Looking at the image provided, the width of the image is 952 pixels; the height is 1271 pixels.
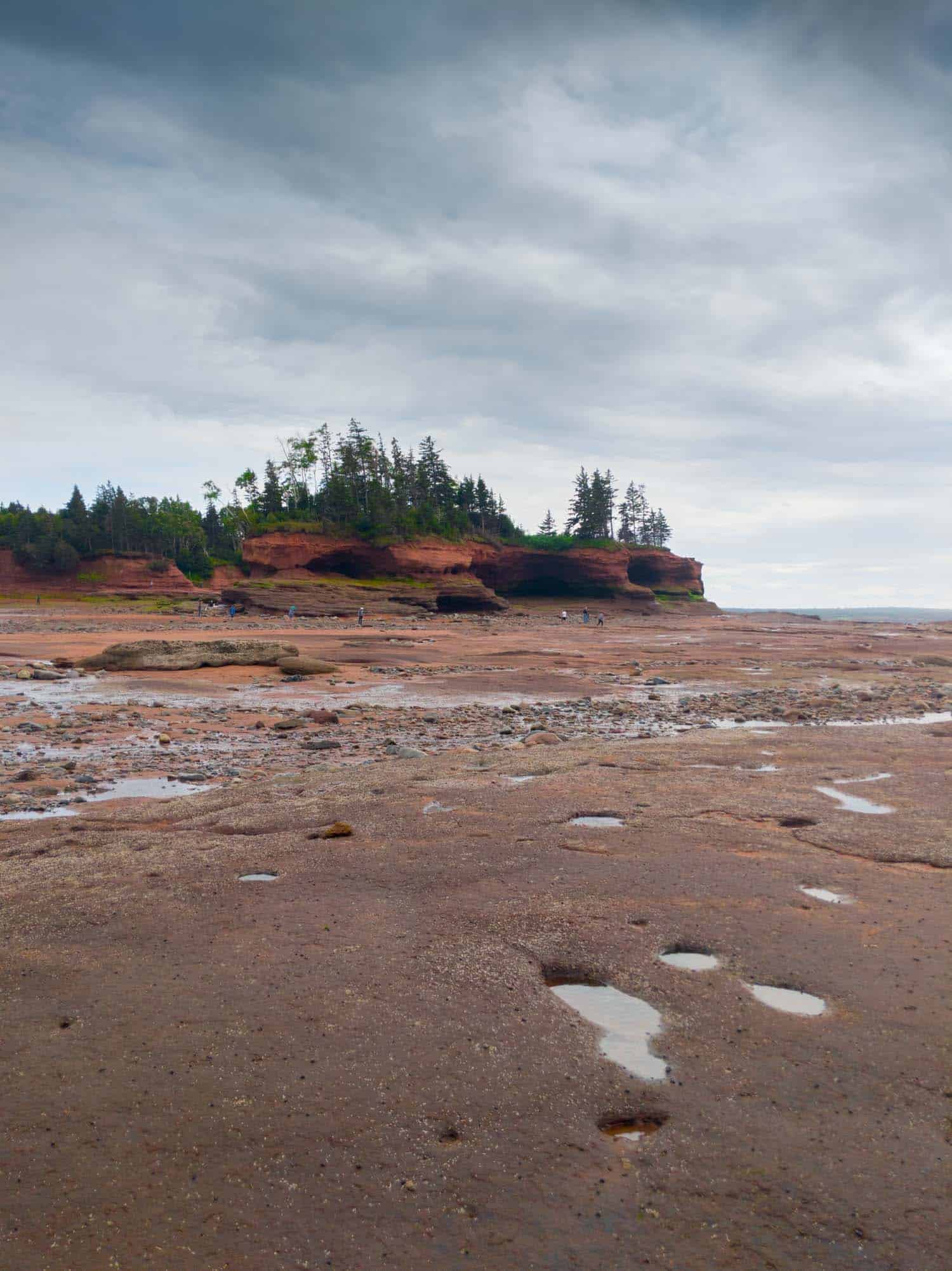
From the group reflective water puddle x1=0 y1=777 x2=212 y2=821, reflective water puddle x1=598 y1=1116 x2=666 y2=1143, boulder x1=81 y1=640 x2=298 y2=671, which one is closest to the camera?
reflective water puddle x1=598 y1=1116 x2=666 y2=1143

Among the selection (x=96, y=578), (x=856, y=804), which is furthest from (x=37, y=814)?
(x=96, y=578)

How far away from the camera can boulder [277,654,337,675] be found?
2242cm

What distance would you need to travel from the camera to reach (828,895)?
5766 millimetres

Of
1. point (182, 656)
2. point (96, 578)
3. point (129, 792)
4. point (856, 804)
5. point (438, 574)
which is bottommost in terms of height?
point (129, 792)

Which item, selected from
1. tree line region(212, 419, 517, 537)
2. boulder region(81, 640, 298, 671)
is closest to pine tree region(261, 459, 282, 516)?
tree line region(212, 419, 517, 537)

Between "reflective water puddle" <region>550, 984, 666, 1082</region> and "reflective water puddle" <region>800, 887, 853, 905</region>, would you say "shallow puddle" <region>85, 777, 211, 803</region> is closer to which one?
"reflective water puddle" <region>550, 984, 666, 1082</region>

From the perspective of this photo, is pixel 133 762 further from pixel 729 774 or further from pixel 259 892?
pixel 729 774

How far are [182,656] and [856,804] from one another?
1884cm

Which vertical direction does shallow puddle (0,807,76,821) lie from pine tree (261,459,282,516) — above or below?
below

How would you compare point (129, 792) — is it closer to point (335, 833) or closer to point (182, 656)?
point (335, 833)

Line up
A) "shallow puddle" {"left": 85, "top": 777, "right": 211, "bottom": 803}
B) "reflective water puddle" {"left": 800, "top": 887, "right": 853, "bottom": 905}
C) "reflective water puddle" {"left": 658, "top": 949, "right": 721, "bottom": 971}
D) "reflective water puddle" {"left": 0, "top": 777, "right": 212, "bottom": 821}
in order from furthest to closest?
1. "shallow puddle" {"left": 85, "top": 777, "right": 211, "bottom": 803}
2. "reflective water puddle" {"left": 0, "top": 777, "right": 212, "bottom": 821}
3. "reflective water puddle" {"left": 800, "top": 887, "right": 853, "bottom": 905}
4. "reflective water puddle" {"left": 658, "top": 949, "right": 721, "bottom": 971}

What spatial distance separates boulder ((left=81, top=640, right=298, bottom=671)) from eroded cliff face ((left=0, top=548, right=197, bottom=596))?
2204 inches

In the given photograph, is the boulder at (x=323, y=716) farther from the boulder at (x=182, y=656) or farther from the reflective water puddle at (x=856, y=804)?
the reflective water puddle at (x=856, y=804)

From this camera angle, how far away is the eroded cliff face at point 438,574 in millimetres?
58031
